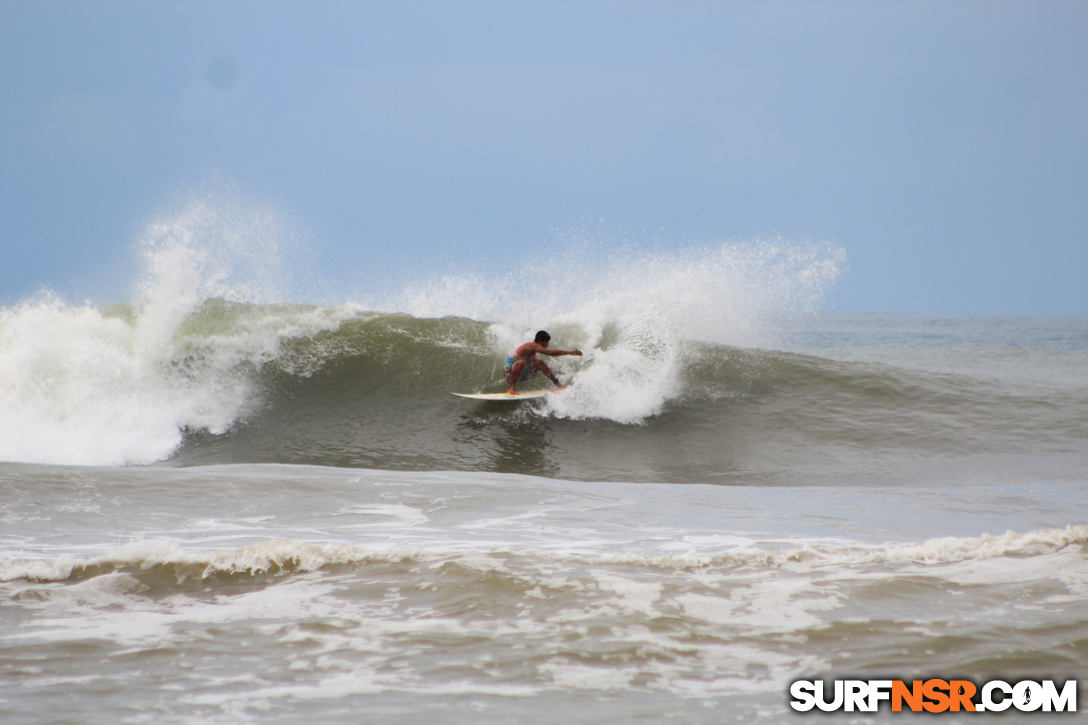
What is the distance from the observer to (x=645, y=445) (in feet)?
28.7

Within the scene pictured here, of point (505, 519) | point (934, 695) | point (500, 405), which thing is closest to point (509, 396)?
point (500, 405)

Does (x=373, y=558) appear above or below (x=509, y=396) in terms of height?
below

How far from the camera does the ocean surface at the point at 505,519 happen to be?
91.2 inches

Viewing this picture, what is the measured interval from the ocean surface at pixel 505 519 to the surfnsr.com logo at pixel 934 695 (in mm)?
57

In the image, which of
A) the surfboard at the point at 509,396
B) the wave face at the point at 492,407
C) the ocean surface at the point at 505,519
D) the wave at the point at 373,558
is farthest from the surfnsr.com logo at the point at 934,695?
the surfboard at the point at 509,396

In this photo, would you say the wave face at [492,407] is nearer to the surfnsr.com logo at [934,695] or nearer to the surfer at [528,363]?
the surfer at [528,363]

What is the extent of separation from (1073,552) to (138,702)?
409 centimetres

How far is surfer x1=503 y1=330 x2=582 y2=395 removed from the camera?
30.7 ft

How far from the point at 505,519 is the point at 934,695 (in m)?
2.91

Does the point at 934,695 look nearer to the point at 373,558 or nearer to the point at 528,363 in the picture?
the point at 373,558

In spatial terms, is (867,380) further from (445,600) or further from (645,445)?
(445,600)

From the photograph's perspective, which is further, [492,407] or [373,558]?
[492,407]

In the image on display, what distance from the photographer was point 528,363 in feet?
31.3

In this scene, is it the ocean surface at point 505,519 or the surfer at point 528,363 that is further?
the surfer at point 528,363
